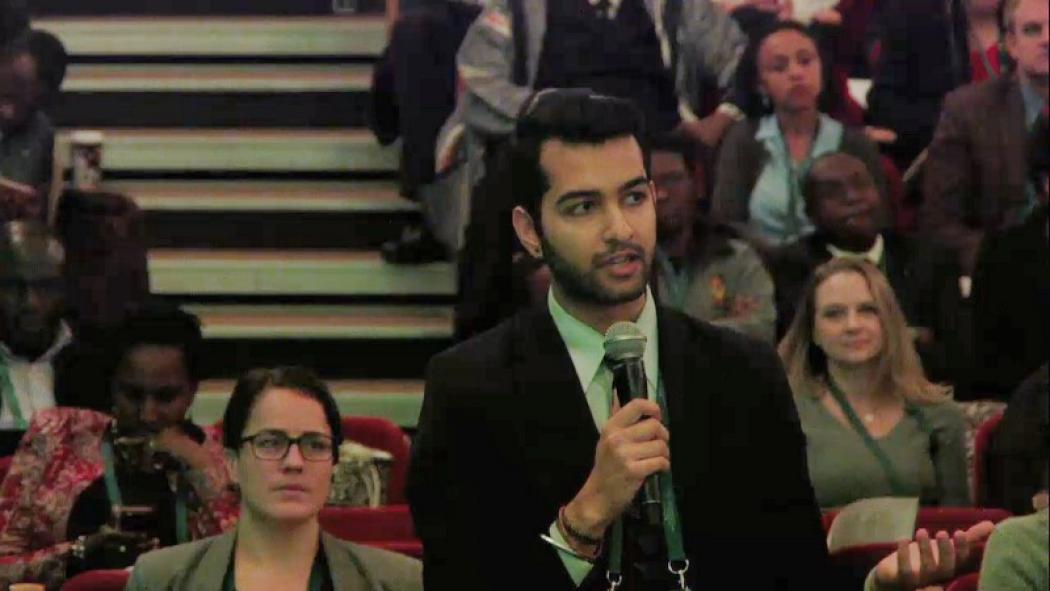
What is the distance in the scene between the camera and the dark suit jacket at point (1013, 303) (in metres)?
5.56

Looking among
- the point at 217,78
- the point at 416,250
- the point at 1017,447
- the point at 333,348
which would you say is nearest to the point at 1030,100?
the point at 1017,447

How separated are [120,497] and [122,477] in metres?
0.05

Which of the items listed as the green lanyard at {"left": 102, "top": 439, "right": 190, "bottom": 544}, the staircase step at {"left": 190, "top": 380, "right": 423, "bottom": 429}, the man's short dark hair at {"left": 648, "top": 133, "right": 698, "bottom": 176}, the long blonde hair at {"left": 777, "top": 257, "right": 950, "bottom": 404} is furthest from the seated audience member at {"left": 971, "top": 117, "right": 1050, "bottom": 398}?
the green lanyard at {"left": 102, "top": 439, "right": 190, "bottom": 544}

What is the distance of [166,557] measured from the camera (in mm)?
3945

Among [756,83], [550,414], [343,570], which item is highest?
[756,83]

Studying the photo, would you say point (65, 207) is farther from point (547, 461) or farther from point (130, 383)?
point (547, 461)

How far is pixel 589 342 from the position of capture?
2494 mm

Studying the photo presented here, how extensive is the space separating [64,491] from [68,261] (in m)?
1.33

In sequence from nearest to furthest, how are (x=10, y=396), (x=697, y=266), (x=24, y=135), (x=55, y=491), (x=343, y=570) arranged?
(x=343, y=570) < (x=55, y=491) < (x=697, y=266) < (x=10, y=396) < (x=24, y=135)

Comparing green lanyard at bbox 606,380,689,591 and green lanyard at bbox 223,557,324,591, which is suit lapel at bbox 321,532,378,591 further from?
green lanyard at bbox 606,380,689,591

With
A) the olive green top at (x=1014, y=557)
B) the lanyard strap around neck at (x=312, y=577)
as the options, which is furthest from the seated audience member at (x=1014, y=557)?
the lanyard strap around neck at (x=312, y=577)

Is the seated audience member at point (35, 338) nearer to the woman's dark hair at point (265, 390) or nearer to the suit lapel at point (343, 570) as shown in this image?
the woman's dark hair at point (265, 390)

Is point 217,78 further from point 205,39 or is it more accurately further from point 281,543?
point 281,543

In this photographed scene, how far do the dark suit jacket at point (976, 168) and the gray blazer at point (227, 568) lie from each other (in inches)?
98.5
